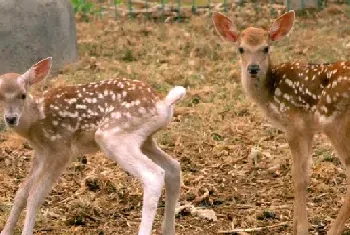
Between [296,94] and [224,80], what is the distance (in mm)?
3601

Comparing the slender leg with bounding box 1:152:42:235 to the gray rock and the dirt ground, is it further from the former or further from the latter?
the gray rock

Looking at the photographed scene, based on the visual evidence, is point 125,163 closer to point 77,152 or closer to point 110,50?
point 77,152

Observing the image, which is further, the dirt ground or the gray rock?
the gray rock

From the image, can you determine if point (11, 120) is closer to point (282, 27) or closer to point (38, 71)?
point (38, 71)

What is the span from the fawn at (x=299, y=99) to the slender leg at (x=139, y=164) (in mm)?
1055

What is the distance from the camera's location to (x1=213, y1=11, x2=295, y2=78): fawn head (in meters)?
6.42

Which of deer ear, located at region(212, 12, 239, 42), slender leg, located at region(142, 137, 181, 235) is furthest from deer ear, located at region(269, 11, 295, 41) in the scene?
slender leg, located at region(142, 137, 181, 235)

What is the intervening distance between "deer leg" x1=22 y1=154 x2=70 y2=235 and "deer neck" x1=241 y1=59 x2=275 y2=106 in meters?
1.45

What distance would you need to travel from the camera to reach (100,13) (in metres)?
12.9

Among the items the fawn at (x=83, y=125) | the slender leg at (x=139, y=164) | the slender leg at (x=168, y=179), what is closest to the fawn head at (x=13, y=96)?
the fawn at (x=83, y=125)

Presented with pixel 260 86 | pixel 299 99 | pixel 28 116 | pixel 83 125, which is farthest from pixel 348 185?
pixel 28 116

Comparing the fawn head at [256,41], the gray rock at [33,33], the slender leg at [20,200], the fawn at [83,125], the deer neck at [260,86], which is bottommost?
the slender leg at [20,200]

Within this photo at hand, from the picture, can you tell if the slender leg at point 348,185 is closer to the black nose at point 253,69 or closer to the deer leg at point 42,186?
the black nose at point 253,69

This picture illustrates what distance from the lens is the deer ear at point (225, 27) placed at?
6728 mm
